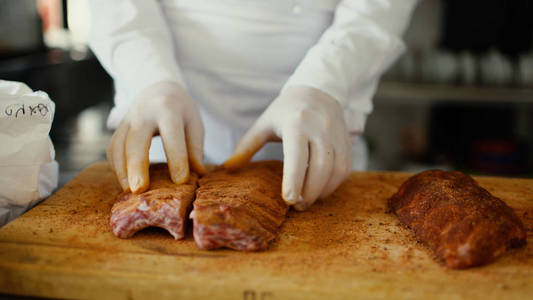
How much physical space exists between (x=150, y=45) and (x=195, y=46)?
0.28 meters

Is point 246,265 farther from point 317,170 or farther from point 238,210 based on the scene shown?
point 317,170

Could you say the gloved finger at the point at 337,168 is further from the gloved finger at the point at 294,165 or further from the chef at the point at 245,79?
the gloved finger at the point at 294,165

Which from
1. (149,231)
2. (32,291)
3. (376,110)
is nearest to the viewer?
(32,291)

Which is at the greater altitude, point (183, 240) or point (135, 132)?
point (135, 132)

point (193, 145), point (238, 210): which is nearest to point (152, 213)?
point (238, 210)

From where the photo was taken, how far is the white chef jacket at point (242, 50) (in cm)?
164

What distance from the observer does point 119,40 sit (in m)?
1.68

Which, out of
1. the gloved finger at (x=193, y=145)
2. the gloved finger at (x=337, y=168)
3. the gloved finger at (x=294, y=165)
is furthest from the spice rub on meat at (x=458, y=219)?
the gloved finger at (x=193, y=145)

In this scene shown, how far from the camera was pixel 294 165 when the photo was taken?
51.4 inches

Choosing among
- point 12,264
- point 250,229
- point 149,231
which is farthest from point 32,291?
point 250,229

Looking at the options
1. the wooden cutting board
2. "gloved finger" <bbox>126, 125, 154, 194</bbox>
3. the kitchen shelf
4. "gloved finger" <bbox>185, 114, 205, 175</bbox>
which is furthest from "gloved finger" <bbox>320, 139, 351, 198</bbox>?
the kitchen shelf

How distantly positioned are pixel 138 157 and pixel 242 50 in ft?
Answer: 2.45

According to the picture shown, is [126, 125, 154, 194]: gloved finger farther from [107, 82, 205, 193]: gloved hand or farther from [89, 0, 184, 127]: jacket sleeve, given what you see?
[89, 0, 184, 127]: jacket sleeve

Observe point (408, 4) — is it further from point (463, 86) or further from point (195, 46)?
point (463, 86)
